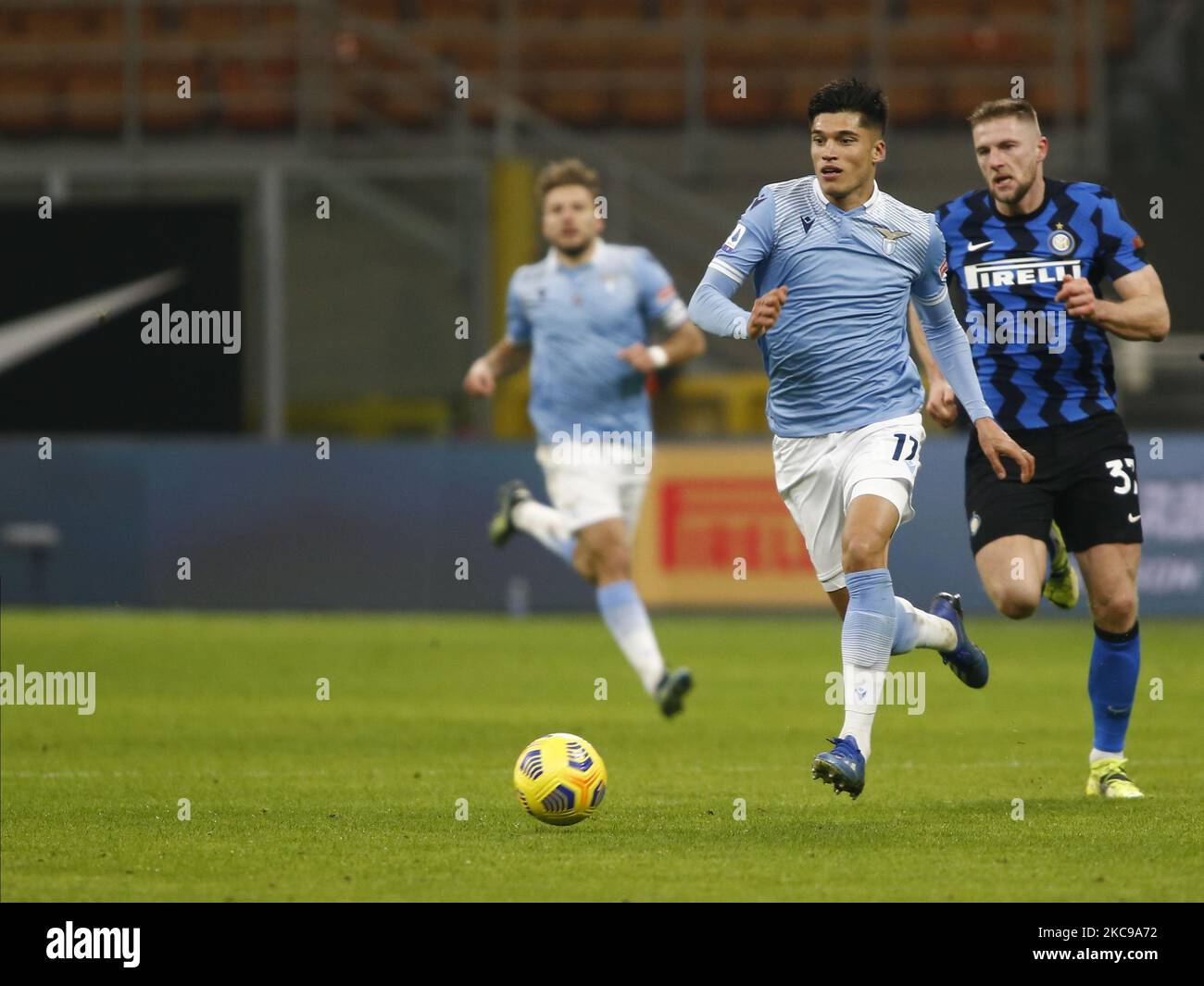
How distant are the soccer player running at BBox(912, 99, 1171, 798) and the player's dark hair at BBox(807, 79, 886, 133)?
0.60 metres

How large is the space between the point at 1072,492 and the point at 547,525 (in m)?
4.19

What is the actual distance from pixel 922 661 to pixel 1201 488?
3803mm

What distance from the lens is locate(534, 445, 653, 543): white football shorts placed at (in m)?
11.2

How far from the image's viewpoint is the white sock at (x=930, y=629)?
7.64 meters

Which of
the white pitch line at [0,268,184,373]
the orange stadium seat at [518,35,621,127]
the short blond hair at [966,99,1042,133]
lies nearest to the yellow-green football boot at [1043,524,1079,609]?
the short blond hair at [966,99,1042,133]

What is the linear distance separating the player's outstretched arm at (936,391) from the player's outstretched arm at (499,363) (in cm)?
332

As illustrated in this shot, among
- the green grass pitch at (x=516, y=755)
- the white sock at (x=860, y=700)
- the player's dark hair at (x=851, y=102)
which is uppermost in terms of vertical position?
the player's dark hair at (x=851, y=102)

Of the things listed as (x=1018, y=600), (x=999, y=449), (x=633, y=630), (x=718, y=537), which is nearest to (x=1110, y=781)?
(x=1018, y=600)

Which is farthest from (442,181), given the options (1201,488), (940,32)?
(1201,488)

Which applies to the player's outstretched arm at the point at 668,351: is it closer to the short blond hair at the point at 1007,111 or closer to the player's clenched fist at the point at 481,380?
the player's clenched fist at the point at 481,380

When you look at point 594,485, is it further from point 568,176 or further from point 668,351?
point 568,176

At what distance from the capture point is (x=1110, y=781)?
7.88 meters

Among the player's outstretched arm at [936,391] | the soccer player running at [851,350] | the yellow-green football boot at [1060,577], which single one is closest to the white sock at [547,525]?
the yellow-green football boot at [1060,577]

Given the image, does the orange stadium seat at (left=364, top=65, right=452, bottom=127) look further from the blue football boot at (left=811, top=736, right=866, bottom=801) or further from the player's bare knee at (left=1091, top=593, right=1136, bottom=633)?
the blue football boot at (left=811, top=736, right=866, bottom=801)
